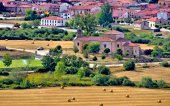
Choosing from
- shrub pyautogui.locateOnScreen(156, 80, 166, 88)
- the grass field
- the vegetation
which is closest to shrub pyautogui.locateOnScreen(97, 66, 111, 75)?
shrub pyautogui.locateOnScreen(156, 80, 166, 88)

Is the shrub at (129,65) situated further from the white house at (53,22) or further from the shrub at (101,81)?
the white house at (53,22)

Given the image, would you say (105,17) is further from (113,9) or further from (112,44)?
(112,44)

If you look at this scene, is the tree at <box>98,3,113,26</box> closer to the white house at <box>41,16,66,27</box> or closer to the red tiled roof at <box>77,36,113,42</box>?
the white house at <box>41,16,66,27</box>

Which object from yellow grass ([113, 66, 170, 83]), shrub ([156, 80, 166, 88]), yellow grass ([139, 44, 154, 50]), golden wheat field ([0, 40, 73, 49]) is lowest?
yellow grass ([139, 44, 154, 50])

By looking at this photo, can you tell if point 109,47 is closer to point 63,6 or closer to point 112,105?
point 112,105

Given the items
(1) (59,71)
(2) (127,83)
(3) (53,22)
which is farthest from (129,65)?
(3) (53,22)

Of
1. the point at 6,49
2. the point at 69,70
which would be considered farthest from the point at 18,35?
the point at 69,70

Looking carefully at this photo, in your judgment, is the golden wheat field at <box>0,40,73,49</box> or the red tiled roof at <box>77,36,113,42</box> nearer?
the red tiled roof at <box>77,36,113,42</box>
